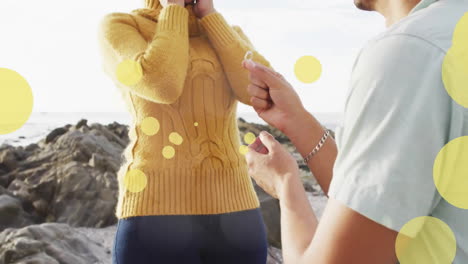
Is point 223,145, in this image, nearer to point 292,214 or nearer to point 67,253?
point 292,214

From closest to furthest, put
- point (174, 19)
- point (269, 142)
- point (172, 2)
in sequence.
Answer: point (269, 142), point (174, 19), point (172, 2)

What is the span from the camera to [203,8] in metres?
2.22

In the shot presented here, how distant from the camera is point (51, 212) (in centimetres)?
481

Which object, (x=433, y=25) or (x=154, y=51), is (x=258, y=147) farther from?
(x=154, y=51)

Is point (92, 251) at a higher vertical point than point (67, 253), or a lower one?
lower

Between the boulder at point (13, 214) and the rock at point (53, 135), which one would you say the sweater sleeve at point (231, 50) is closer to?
the boulder at point (13, 214)

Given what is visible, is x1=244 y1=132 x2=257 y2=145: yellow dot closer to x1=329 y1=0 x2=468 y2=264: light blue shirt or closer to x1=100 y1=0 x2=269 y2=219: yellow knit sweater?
x1=100 y1=0 x2=269 y2=219: yellow knit sweater

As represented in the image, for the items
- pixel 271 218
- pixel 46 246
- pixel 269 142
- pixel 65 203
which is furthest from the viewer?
pixel 65 203

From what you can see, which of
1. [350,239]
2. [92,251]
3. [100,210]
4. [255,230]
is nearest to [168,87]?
[255,230]

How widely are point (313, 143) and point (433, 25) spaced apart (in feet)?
2.15

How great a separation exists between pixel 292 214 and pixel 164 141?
1.02 meters
